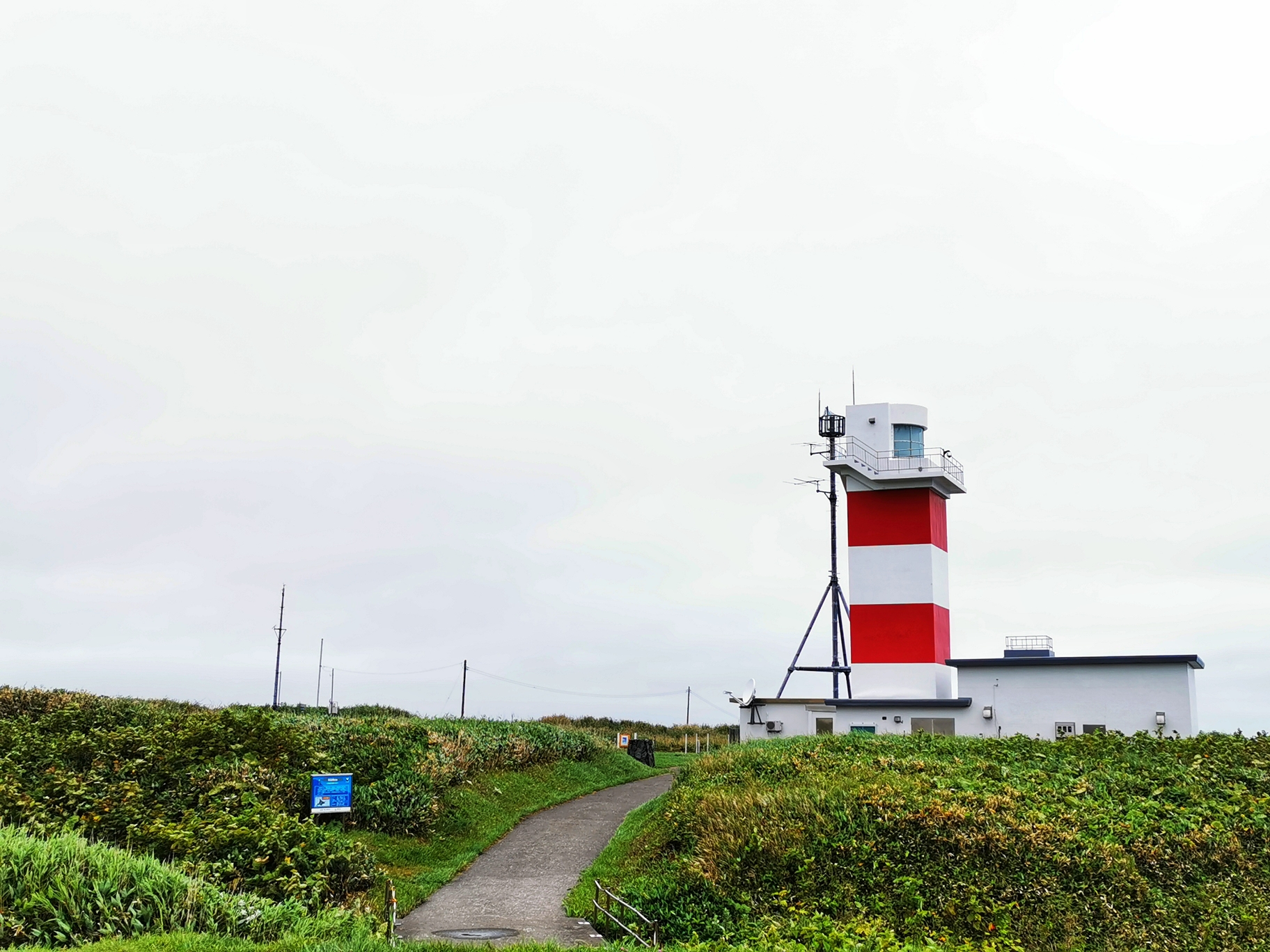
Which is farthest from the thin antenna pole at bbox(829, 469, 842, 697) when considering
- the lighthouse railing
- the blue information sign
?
the blue information sign

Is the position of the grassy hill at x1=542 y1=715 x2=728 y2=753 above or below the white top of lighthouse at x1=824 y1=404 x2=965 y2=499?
below

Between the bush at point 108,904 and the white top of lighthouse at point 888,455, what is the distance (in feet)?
78.6

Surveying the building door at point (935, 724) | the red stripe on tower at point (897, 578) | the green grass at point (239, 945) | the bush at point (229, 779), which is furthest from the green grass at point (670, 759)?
the green grass at point (239, 945)

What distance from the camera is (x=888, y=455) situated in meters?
33.9

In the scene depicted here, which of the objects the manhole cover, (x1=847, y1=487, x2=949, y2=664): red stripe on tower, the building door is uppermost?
(x1=847, y1=487, x2=949, y2=664): red stripe on tower

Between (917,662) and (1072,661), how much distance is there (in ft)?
15.4

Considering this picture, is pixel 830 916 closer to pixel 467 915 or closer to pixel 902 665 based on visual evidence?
pixel 467 915

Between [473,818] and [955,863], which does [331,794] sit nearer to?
[473,818]

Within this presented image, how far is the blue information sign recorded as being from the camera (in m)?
17.1

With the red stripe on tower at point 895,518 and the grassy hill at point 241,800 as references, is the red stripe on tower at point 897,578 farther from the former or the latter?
the grassy hill at point 241,800

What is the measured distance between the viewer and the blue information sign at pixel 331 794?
56.1 feet

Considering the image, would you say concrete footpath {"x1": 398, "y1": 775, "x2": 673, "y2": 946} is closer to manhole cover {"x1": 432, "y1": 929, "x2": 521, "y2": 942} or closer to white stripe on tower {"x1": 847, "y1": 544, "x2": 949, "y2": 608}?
manhole cover {"x1": 432, "y1": 929, "x2": 521, "y2": 942}

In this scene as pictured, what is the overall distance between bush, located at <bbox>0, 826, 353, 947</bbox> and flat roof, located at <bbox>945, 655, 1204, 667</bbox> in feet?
70.8

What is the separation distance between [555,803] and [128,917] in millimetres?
14777
